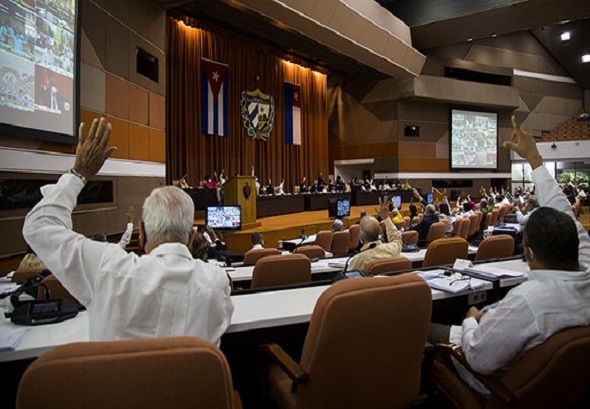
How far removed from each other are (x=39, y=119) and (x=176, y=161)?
7682 mm

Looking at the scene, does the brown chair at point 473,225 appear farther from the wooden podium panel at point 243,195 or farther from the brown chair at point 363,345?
the brown chair at point 363,345

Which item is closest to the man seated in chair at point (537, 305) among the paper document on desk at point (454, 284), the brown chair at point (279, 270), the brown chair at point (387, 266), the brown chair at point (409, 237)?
the paper document on desk at point (454, 284)

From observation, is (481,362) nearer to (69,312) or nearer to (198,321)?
(198,321)

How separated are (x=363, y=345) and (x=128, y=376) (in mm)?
811

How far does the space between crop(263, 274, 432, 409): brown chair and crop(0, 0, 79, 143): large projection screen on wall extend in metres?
4.16

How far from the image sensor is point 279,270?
2.94m

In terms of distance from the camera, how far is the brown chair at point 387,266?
2.71 meters

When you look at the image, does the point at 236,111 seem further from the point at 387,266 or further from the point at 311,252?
the point at 387,266

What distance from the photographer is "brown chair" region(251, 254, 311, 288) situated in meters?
2.90

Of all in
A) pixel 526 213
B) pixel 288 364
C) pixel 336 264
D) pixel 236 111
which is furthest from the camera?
pixel 236 111

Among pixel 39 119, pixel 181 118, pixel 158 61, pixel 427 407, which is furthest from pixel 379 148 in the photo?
pixel 427 407

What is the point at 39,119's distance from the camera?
16.2 ft

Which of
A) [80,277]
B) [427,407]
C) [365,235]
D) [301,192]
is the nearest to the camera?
[80,277]

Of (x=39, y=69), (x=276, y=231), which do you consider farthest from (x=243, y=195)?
(x=39, y=69)
